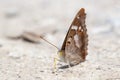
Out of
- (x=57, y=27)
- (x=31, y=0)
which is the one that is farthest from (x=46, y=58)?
(x=31, y=0)

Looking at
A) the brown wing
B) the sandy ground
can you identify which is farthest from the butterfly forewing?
the sandy ground

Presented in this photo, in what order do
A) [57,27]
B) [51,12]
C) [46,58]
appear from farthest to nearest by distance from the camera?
[51,12]
[57,27]
[46,58]

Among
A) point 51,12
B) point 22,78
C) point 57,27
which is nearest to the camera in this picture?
point 22,78

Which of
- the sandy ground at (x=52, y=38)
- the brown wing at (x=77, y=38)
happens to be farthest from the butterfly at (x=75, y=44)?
the sandy ground at (x=52, y=38)

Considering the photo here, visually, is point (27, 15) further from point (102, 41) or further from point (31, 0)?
point (102, 41)

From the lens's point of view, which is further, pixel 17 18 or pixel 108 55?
pixel 17 18

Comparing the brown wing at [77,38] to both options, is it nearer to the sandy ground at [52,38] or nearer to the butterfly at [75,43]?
the butterfly at [75,43]

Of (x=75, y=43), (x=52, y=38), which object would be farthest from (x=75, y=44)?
(x=52, y=38)
